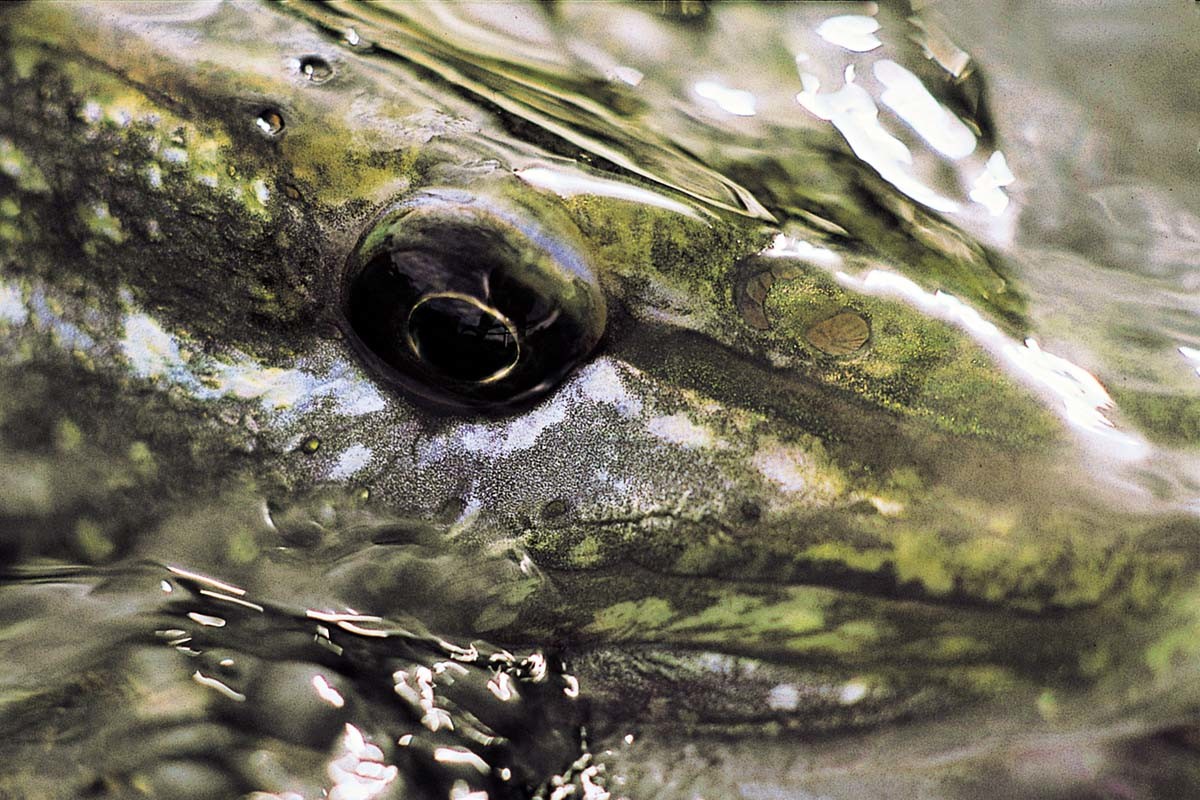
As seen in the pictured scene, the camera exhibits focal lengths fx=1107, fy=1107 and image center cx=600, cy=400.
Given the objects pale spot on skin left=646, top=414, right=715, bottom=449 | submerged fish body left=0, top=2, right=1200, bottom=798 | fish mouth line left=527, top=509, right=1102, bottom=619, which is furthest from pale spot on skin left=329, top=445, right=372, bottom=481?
pale spot on skin left=646, top=414, right=715, bottom=449

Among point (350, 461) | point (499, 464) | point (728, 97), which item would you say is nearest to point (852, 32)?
point (728, 97)

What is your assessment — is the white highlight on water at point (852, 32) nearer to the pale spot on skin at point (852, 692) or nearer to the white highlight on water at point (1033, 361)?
the white highlight on water at point (1033, 361)

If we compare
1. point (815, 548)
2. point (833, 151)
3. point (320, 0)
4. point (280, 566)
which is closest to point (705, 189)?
point (833, 151)

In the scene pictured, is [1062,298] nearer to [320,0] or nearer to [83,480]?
[320,0]

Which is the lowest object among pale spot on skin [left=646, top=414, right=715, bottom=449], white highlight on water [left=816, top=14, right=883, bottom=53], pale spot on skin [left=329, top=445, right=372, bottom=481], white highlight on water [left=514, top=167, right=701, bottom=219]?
pale spot on skin [left=329, top=445, right=372, bottom=481]

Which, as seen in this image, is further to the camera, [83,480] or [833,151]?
[833,151]

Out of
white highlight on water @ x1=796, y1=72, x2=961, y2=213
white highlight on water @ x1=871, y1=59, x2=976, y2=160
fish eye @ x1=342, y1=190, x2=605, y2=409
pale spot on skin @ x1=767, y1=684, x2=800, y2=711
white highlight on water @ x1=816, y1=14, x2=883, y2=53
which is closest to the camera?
fish eye @ x1=342, y1=190, x2=605, y2=409

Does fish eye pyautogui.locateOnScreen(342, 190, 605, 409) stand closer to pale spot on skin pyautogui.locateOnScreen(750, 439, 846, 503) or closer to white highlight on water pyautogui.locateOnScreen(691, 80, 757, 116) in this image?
pale spot on skin pyautogui.locateOnScreen(750, 439, 846, 503)
